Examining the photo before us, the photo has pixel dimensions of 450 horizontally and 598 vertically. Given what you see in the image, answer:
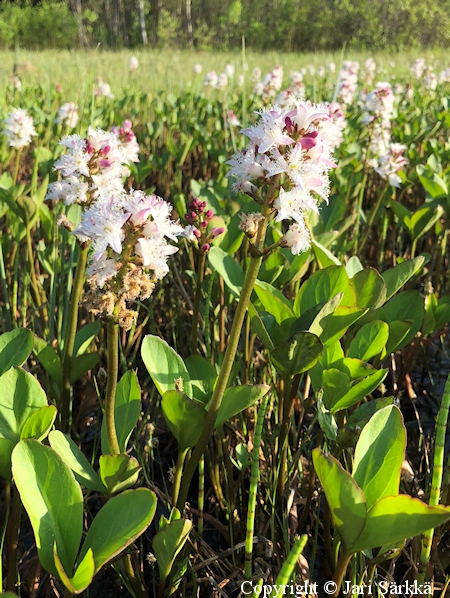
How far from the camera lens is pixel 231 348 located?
0.79 m

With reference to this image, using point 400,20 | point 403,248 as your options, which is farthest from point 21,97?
point 400,20

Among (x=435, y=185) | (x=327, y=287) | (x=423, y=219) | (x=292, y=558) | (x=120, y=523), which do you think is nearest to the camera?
(x=292, y=558)

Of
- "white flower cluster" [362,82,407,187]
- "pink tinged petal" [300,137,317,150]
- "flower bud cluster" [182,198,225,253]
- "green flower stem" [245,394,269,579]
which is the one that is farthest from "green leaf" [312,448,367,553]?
"white flower cluster" [362,82,407,187]

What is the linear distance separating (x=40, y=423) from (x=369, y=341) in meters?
0.62

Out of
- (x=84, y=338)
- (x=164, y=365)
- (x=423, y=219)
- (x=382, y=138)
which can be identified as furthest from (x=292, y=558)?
(x=382, y=138)

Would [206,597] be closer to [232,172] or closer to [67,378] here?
[67,378]

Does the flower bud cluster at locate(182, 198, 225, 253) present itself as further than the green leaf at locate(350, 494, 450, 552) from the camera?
Yes

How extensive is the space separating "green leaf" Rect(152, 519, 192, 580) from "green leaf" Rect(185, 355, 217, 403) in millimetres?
251

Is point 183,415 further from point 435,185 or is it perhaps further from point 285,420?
point 435,185

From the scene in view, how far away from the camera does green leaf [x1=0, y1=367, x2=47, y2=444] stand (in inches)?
32.6

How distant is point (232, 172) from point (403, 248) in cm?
177

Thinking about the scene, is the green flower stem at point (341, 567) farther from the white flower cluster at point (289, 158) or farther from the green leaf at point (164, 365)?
the white flower cluster at point (289, 158)

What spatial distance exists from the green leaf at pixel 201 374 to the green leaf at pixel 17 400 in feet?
0.86

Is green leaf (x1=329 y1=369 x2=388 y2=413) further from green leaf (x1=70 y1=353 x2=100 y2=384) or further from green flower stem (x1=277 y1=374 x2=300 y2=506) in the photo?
green leaf (x1=70 y1=353 x2=100 y2=384)
